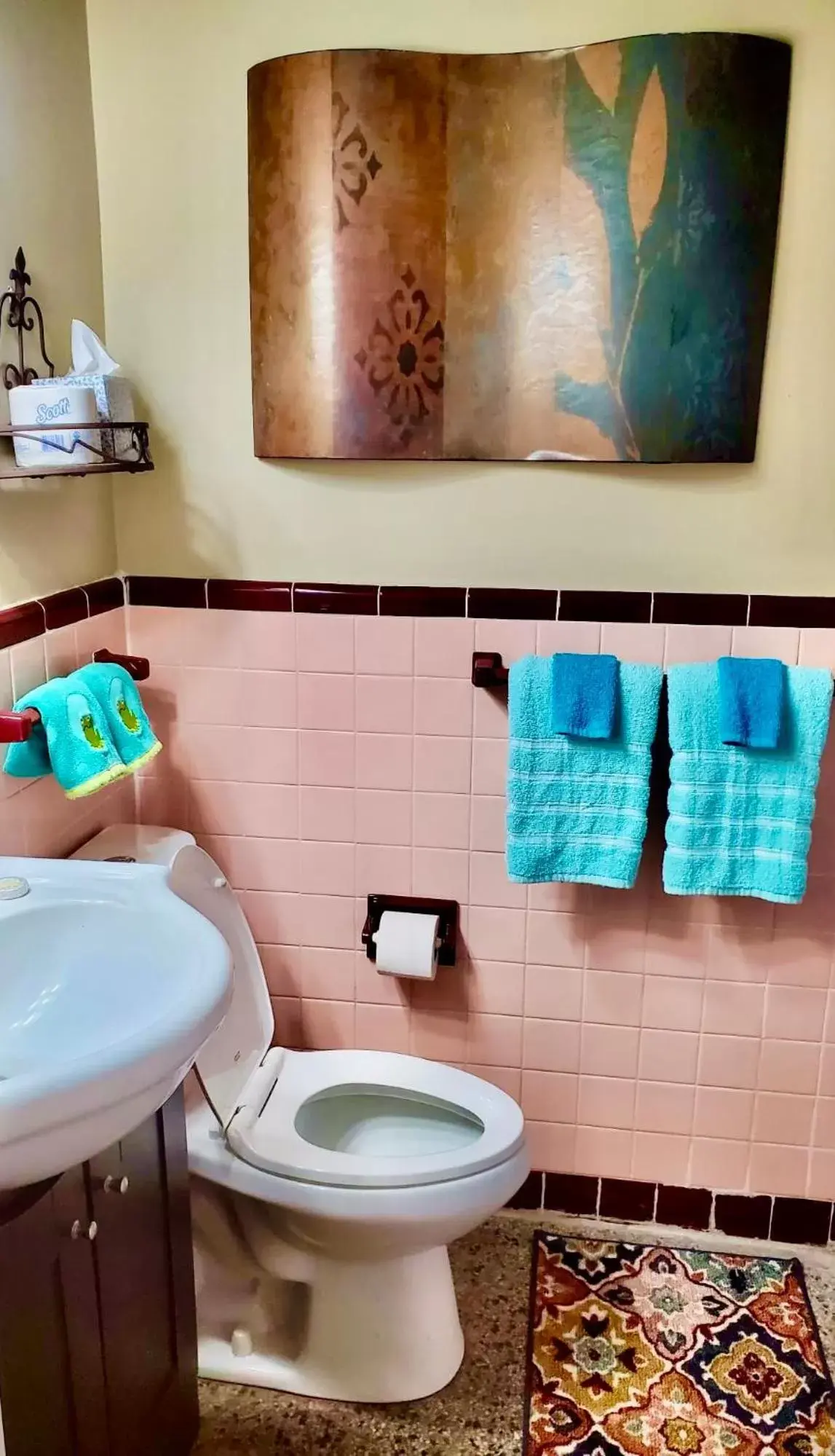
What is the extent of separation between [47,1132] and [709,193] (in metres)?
1.60

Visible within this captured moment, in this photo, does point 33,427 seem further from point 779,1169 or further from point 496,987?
point 779,1169

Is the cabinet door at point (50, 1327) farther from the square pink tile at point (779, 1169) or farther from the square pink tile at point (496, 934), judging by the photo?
the square pink tile at point (779, 1169)

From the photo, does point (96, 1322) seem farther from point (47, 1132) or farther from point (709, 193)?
point (709, 193)

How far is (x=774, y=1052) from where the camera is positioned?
79.2 inches

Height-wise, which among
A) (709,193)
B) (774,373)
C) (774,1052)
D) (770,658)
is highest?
(709,193)

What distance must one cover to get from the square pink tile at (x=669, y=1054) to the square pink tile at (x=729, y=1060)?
0.02 metres

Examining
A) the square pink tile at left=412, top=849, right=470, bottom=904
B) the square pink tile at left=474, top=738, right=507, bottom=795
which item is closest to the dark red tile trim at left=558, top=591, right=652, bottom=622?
the square pink tile at left=474, top=738, right=507, bottom=795

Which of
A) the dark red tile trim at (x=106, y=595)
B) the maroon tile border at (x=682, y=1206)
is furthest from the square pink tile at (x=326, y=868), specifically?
the maroon tile border at (x=682, y=1206)

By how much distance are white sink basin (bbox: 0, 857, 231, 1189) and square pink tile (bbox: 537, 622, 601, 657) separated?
0.80m

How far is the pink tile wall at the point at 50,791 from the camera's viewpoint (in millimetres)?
1609

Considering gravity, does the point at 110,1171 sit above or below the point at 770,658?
below

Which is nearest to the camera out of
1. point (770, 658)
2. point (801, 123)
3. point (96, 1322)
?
point (96, 1322)

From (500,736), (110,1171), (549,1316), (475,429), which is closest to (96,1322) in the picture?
(110,1171)

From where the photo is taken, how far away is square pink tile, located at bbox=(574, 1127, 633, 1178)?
2.11 meters
